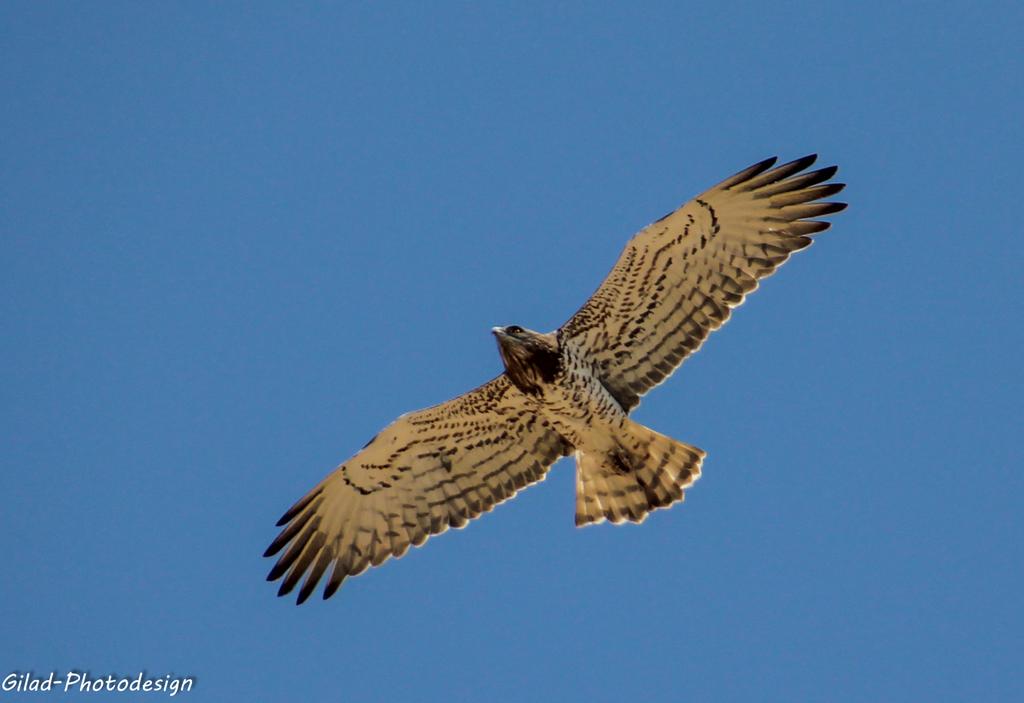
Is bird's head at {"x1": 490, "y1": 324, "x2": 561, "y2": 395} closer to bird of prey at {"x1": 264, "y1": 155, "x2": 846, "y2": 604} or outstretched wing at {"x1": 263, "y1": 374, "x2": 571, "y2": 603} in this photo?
bird of prey at {"x1": 264, "y1": 155, "x2": 846, "y2": 604}

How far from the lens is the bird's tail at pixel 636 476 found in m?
20.0

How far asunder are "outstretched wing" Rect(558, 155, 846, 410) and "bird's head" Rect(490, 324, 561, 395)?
1.22 feet

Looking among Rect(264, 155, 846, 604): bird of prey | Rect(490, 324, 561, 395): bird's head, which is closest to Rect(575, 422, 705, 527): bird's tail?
Rect(264, 155, 846, 604): bird of prey

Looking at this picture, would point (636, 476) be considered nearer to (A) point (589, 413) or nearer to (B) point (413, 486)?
(A) point (589, 413)

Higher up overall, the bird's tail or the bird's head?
the bird's head

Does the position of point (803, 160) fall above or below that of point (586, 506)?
above

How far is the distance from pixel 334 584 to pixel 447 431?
1.69 m

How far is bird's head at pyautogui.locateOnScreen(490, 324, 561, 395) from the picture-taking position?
1948 centimetres

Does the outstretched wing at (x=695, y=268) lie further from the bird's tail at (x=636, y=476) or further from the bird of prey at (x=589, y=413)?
the bird's tail at (x=636, y=476)

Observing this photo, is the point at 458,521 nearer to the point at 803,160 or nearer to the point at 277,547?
the point at 277,547

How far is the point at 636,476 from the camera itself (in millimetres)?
20109

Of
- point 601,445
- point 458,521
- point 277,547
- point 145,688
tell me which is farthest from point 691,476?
point 145,688

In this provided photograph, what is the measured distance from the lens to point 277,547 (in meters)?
20.2

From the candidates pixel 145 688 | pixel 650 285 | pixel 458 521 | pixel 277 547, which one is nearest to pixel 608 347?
pixel 650 285
